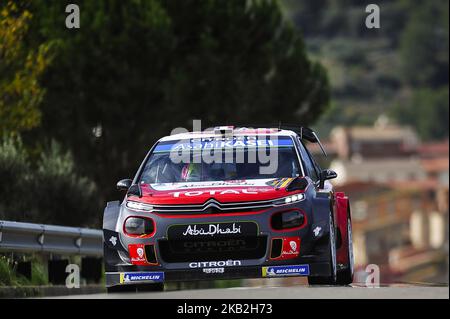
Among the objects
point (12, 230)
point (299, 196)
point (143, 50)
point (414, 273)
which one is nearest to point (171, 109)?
point (143, 50)

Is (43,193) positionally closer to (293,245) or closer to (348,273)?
(348,273)

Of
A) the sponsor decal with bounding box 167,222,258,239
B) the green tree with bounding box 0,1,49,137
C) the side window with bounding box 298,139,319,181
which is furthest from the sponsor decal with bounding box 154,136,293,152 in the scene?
the green tree with bounding box 0,1,49,137

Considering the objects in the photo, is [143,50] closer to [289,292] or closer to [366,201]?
[289,292]

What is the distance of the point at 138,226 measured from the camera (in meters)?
13.7

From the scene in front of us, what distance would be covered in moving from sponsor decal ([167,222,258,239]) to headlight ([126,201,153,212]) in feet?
1.37

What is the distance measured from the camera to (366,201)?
187 metres

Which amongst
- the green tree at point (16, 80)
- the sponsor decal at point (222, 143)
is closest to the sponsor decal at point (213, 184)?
the sponsor decal at point (222, 143)

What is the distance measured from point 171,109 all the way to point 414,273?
120 m

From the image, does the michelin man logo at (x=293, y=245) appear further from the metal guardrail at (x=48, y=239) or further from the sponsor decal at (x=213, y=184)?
the metal guardrail at (x=48, y=239)

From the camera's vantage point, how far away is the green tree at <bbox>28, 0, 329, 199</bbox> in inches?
1469

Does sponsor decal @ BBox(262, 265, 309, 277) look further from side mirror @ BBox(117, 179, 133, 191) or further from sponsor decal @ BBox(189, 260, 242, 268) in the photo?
side mirror @ BBox(117, 179, 133, 191)

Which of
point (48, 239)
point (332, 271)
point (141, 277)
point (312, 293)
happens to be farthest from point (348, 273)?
point (48, 239)

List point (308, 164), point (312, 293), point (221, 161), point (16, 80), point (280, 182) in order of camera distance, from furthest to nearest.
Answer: point (16, 80) → point (308, 164) → point (312, 293) → point (221, 161) → point (280, 182)

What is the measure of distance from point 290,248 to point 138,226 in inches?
58.0
